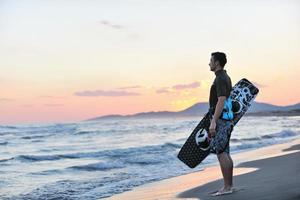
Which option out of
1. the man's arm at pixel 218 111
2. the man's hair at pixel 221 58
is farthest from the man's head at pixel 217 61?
the man's arm at pixel 218 111

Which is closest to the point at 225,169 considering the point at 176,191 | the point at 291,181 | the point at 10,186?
the point at 291,181

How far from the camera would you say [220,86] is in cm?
499

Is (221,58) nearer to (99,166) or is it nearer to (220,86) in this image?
(220,86)

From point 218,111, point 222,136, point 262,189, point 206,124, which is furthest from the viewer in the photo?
point 206,124

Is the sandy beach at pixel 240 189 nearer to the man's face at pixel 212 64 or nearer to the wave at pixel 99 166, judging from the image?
the man's face at pixel 212 64

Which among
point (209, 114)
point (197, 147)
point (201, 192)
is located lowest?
point (201, 192)

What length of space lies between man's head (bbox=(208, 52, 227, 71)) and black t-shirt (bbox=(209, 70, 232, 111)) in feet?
0.21

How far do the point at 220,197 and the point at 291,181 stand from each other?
1100 millimetres

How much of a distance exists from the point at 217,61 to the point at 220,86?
1.02 ft

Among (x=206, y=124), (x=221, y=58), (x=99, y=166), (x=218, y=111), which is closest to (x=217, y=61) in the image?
(x=221, y=58)

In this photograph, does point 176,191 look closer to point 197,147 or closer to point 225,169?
point 197,147

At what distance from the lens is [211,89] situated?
17.0 feet

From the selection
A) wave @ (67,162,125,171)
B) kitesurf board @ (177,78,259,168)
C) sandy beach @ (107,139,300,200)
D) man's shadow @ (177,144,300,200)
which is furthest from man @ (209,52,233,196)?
wave @ (67,162,125,171)

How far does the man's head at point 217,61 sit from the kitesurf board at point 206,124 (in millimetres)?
799
